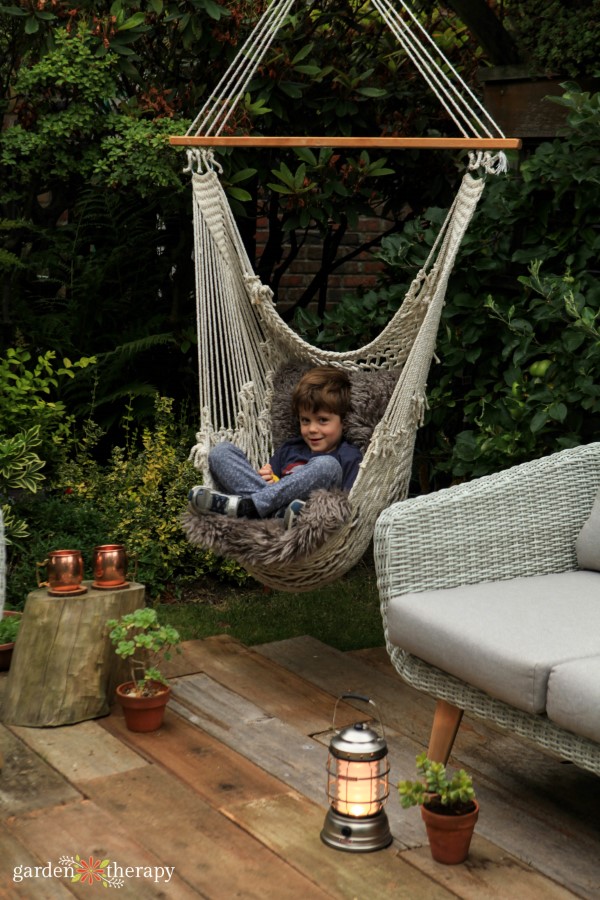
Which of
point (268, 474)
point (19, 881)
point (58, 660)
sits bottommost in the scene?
point (19, 881)

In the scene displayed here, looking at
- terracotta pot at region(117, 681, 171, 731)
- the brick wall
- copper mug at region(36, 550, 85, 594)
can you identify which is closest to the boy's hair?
copper mug at region(36, 550, 85, 594)

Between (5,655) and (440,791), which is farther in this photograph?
(5,655)

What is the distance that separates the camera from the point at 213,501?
124 inches

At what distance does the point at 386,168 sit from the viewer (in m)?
4.47

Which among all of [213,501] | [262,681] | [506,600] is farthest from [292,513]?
[506,600]

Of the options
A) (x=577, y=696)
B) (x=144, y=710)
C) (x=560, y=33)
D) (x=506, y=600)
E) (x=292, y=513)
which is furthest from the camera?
(x=560, y=33)

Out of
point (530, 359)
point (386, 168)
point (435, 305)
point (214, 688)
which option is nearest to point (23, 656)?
point (214, 688)

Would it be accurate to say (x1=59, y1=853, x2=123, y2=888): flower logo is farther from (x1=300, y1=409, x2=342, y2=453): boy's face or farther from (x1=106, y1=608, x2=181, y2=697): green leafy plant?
(x1=300, y1=409, x2=342, y2=453): boy's face

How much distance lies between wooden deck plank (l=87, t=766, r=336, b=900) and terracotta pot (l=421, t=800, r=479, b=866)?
0.24 meters

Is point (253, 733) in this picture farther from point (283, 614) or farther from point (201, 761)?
→ point (283, 614)

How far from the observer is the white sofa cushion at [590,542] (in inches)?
104

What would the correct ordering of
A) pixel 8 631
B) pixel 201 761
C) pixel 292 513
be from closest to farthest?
pixel 201 761, pixel 292 513, pixel 8 631

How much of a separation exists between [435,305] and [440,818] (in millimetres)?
1346

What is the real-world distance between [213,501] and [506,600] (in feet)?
3.30
